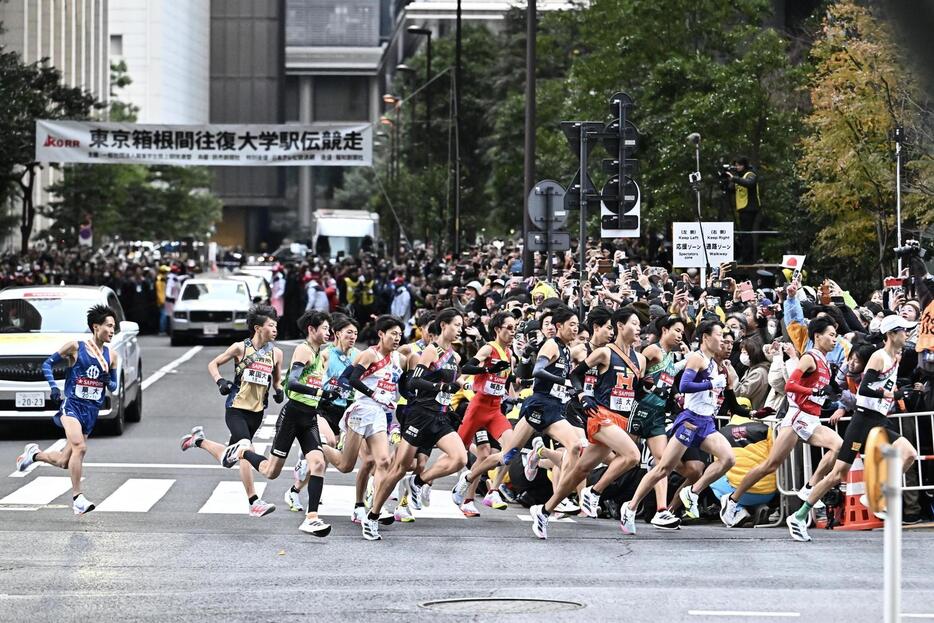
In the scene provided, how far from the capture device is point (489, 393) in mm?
13570

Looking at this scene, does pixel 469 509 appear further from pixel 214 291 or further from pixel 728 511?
pixel 214 291

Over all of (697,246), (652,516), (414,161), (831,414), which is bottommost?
(652,516)

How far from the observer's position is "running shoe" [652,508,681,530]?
1283cm

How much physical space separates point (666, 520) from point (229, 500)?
3985mm

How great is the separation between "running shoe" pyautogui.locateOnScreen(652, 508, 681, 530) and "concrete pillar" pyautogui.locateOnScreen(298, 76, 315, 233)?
14910 centimetres

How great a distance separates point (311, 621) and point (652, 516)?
6.03 m

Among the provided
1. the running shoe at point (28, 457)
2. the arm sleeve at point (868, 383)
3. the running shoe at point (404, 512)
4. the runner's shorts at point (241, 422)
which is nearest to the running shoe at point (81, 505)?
the running shoe at point (28, 457)

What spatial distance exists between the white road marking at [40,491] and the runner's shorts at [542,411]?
14.6 feet

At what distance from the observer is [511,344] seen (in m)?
14.2

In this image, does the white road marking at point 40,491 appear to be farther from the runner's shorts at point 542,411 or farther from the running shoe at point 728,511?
the running shoe at point 728,511

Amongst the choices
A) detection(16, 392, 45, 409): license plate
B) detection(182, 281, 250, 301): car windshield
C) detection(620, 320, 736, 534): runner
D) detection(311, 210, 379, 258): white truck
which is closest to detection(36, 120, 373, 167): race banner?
detection(182, 281, 250, 301): car windshield

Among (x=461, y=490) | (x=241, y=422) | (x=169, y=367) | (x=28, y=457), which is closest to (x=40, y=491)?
(x=28, y=457)

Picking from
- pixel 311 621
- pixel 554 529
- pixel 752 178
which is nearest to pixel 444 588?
pixel 311 621

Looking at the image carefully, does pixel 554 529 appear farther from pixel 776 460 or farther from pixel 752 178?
pixel 752 178
